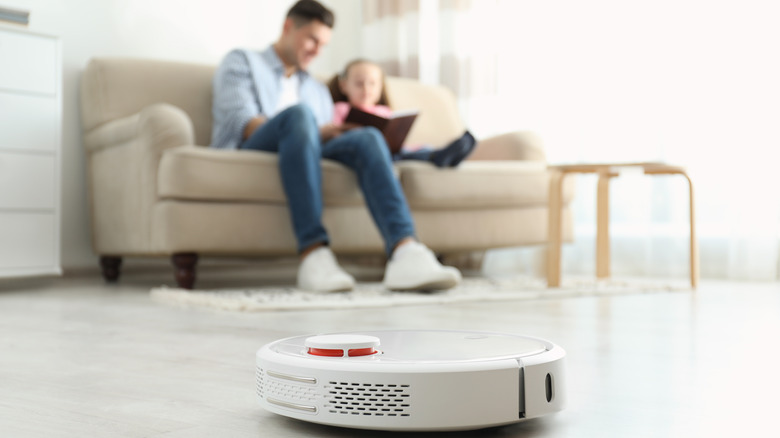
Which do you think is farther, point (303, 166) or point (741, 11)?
point (741, 11)

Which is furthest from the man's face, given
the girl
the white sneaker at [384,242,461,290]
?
the white sneaker at [384,242,461,290]

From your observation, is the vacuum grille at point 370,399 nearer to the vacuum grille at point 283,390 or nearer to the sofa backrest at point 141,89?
the vacuum grille at point 283,390

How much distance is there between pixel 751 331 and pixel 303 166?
119 centimetres

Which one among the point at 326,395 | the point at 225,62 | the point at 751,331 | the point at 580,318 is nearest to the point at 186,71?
the point at 225,62

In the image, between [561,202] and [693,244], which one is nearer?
[693,244]

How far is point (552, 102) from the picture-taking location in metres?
3.29

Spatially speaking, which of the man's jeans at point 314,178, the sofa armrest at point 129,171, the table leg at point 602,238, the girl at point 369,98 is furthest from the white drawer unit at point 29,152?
the table leg at point 602,238

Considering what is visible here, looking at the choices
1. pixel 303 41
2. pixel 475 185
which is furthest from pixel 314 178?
pixel 475 185

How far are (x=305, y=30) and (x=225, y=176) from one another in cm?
57

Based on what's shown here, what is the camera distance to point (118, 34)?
300cm

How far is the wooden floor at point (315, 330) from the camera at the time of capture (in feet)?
2.18

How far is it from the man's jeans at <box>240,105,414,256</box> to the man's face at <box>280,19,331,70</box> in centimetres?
38

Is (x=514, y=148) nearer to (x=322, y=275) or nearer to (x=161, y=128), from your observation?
(x=322, y=275)

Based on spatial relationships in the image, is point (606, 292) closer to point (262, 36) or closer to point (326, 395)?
point (326, 395)
